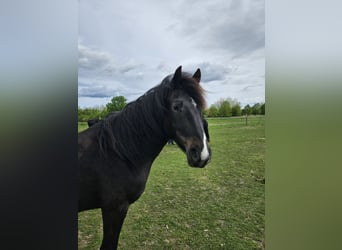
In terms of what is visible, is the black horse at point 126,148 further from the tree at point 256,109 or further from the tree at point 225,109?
the tree at point 256,109

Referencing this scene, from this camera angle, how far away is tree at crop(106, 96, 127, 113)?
1495 mm

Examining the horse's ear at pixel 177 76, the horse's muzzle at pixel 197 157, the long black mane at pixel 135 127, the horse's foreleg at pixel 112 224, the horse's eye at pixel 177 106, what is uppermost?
the horse's ear at pixel 177 76

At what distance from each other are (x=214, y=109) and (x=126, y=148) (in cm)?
55

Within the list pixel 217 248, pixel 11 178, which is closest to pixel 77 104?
pixel 11 178

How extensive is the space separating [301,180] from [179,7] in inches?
47.5

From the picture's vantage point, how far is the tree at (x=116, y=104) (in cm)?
150

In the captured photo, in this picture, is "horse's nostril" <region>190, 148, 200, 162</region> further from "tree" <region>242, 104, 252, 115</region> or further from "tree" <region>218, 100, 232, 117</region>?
"tree" <region>242, 104, 252, 115</region>

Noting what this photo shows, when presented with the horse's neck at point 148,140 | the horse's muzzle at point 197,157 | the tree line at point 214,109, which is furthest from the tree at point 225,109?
the horse's neck at point 148,140

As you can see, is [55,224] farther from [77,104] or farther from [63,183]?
[77,104]

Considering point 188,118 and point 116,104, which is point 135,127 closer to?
point 116,104

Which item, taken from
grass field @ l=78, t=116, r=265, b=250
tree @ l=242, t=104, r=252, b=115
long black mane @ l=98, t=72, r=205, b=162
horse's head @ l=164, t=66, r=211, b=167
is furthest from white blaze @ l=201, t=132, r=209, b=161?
tree @ l=242, t=104, r=252, b=115

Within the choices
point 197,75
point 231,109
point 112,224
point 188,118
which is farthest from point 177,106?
point 112,224

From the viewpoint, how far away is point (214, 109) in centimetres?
149

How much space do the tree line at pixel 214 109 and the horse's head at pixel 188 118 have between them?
0.47ft
